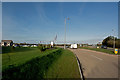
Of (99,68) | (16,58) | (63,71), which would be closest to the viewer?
(63,71)

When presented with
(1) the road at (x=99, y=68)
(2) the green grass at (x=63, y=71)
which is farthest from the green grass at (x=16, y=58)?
(1) the road at (x=99, y=68)

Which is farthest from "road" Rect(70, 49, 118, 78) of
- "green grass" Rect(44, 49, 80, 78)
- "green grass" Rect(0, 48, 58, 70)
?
"green grass" Rect(0, 48, 58, 70)

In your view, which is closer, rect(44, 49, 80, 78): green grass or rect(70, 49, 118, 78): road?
rect(44, 49, 80, 78): green grass

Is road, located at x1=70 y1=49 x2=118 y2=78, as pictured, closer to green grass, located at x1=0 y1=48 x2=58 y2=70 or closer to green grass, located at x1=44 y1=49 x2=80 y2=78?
green grass, located at x1=44 y1=49 x2=80 y2=78

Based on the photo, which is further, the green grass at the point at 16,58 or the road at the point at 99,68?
the road at the point at 99,68

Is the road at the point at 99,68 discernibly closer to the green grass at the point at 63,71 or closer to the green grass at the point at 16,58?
the green grass at the point at 63,71

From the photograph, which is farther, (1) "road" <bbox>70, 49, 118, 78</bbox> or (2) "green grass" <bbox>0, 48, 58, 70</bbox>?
(1) "road" <bbox>70, 49, 118, 78</bbox>

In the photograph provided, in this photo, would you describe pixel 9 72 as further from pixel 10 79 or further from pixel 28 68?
pixel 28 68

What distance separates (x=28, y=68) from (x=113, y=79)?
4.69 metres

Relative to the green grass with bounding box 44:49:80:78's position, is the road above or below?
below

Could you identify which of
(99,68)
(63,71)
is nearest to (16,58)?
(63,71)

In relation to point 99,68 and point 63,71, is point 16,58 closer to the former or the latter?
point 63,71

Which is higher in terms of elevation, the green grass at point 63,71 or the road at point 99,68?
the green grass at point 63,71

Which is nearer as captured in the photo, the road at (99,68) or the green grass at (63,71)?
the green grass at (63,71)
